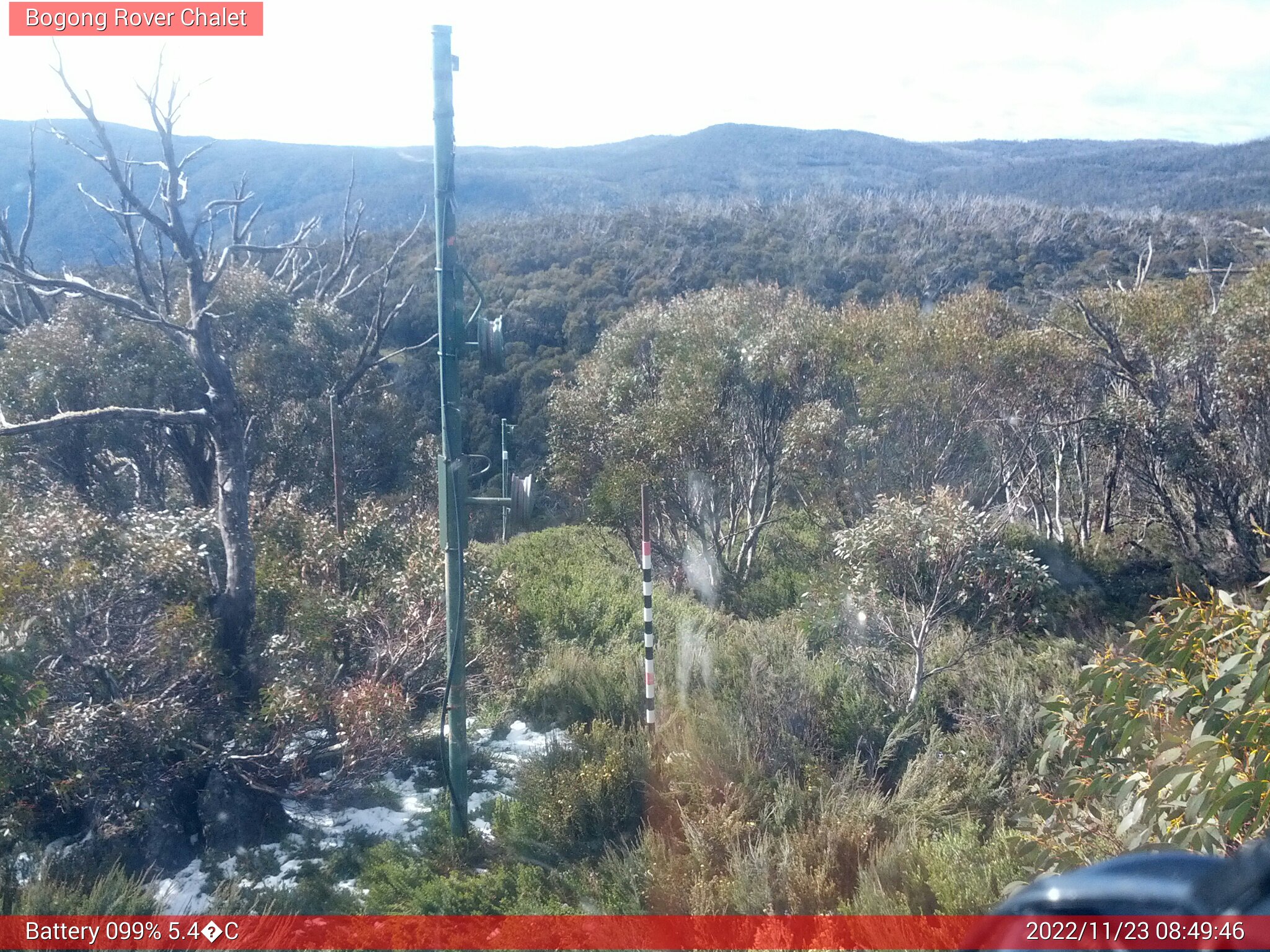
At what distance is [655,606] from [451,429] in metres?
3.93

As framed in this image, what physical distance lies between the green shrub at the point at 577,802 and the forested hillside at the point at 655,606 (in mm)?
26

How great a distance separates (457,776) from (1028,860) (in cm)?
286

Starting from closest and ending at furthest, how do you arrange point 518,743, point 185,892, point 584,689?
point 185,892, point 518,743, point 584,689

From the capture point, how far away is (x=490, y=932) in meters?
3.94

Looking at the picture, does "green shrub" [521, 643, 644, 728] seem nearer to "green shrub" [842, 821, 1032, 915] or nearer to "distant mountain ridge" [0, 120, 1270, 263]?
"green shrub" [842, 821, 1032, 915]

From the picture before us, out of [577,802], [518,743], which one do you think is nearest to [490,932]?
[577,802]

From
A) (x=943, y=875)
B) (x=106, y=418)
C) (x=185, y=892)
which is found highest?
(x=106, y=418)

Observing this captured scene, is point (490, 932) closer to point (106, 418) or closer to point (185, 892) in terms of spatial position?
point (185, 892)

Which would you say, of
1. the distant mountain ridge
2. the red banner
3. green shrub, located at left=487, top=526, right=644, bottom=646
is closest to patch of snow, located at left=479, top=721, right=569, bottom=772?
green shrub, located at left=487, top=526, right=644, bottom=646

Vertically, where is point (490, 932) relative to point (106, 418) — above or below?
below

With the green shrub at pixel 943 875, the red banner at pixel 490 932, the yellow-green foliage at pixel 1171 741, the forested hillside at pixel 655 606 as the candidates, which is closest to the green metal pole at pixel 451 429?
the forested hillside at pixel 655 606

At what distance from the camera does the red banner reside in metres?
3.30

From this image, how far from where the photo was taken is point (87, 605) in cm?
485

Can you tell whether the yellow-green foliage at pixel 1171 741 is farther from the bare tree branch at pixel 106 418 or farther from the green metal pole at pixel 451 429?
the bare tree branch at pixel 106 418
